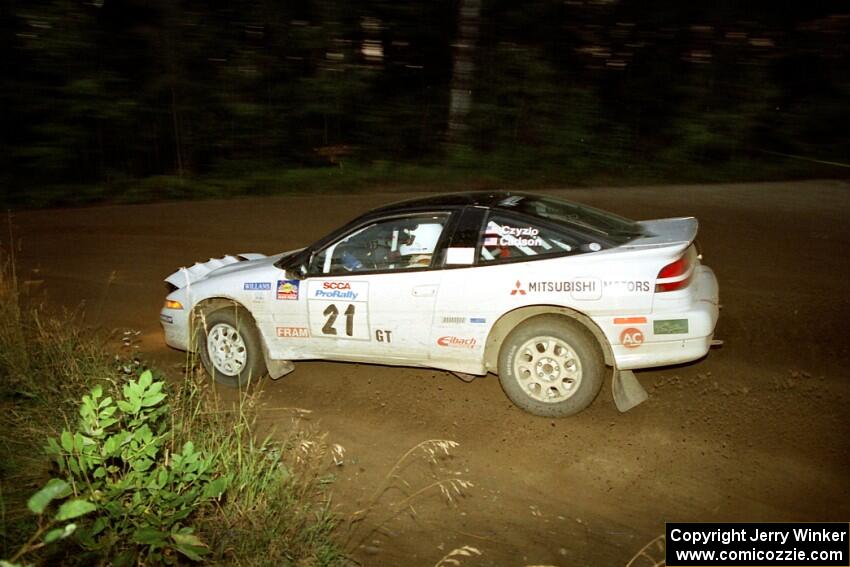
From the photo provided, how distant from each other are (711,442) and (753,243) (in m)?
4.94

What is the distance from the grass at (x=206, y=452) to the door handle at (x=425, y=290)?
1.35 meters

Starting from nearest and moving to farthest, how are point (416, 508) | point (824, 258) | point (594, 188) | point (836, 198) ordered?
point (416, 508) → point (824, 258) → point (836, 198) → point (594, 188)

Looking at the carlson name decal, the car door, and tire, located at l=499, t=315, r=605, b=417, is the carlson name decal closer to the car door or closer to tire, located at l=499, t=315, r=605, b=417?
the car door

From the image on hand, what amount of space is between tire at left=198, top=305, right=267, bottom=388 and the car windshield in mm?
2506

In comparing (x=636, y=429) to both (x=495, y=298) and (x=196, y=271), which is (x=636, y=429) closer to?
(x=495, y=298)

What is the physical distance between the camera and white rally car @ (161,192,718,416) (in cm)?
567

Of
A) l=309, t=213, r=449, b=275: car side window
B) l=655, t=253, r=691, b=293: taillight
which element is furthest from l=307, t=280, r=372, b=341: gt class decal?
l=655, t=253, r=691, b=293: taillight

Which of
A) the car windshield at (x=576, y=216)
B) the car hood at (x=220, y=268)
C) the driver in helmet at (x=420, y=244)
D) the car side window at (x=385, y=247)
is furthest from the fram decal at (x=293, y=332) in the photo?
the car windshield at (x=576, y=216)

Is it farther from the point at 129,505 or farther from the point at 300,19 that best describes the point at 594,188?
the point at 129,505

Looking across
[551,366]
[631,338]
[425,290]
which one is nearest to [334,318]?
[425,290]

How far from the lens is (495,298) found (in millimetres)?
5957

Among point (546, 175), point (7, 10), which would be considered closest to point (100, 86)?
point (7, 10)

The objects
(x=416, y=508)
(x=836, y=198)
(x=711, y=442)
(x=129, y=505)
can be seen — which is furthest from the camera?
(x=836, y=198)

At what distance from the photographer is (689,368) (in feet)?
22.2
